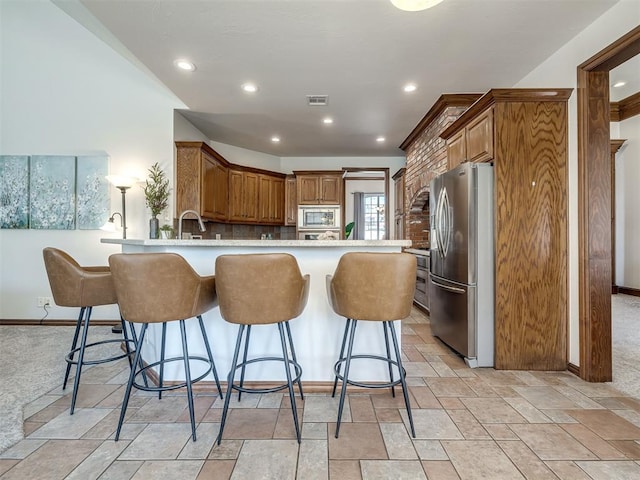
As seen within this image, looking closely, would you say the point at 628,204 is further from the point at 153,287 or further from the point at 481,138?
the point at 153,287

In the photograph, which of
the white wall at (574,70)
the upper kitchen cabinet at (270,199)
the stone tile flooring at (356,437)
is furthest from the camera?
the upper kitchen cabinet at (270,199)

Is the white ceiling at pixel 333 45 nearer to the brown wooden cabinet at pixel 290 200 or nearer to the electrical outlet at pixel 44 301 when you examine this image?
the brown wooden cabinet at pixel 290 200

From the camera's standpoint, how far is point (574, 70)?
2.40m

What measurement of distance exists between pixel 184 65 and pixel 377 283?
2.73 metres

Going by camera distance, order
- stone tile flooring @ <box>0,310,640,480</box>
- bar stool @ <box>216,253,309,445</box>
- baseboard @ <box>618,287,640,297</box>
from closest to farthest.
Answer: stone tile flooring @ <box>0,310,640,480</box> → bar stool @ <box>216,253,309,445</box> → baseboard @ <box>618,287,640,297</box>

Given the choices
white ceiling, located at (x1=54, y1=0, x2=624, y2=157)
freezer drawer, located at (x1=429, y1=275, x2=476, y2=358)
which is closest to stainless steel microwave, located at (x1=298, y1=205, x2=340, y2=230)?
white ceiling, located at (x1=54, y1=0, x2=624, y2=157)

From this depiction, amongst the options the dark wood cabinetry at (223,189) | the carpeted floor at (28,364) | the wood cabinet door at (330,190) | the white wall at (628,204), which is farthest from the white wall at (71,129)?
the white wall at (628,204)

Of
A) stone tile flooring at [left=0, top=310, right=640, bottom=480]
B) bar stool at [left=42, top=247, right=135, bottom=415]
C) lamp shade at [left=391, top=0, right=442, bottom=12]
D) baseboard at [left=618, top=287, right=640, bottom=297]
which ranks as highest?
lamp shade at [left=391, top=0, right=442, bottom=12]

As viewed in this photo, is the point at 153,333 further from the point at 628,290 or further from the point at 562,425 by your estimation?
the point at 628,290

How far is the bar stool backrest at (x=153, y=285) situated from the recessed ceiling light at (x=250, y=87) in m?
2.38

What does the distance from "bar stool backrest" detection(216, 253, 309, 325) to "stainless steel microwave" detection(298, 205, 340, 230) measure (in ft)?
13.9

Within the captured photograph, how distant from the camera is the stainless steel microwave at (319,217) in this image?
19.0ft

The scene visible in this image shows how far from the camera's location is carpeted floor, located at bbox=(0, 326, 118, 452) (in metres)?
1.82

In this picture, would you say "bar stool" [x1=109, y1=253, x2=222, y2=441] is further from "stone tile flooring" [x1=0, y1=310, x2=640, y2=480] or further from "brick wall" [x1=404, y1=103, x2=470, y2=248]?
"brick wall" [x1=404, y1=103, x2=470, y2=248]
